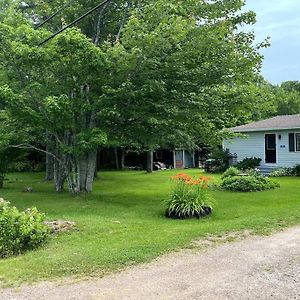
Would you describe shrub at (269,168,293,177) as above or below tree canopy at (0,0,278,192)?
below

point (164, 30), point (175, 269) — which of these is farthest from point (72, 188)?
Result: point (175, 269)

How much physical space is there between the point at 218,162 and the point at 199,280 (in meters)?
20.9

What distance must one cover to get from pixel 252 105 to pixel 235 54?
68.6 inches

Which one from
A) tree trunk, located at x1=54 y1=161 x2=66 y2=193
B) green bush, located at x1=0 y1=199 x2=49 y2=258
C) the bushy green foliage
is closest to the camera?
green bush, located at x1=0 y1=199 x2=49 y2=258

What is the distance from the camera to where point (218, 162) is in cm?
2584

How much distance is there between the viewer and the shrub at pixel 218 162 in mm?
25569

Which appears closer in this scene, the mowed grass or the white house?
the mowed grass

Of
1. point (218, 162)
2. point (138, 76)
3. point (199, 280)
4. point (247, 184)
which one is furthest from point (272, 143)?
point (199, 280)

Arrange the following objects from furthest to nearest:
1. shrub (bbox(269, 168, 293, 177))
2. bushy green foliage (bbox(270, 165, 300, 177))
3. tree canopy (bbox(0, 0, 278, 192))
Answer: shrub (bbox(269, 168, 293, 177)) → bushy green foliage (bbox(270, 165, 300, 177)) → tree canopy (bbox(0, 0, 278, 192))

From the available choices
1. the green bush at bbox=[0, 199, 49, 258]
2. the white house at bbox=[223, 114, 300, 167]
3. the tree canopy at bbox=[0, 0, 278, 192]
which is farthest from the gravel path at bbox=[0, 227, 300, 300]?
the white house at bbox=[223, 114, 300, 167]

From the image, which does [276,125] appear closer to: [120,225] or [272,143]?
[272,143]

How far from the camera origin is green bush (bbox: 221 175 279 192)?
15.5 m

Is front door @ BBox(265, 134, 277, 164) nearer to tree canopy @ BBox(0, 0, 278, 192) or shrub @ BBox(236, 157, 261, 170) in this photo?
shrub @ BBox(236, 157, 261, 170)

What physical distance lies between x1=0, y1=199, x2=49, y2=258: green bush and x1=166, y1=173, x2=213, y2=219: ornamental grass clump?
3.70 meters
